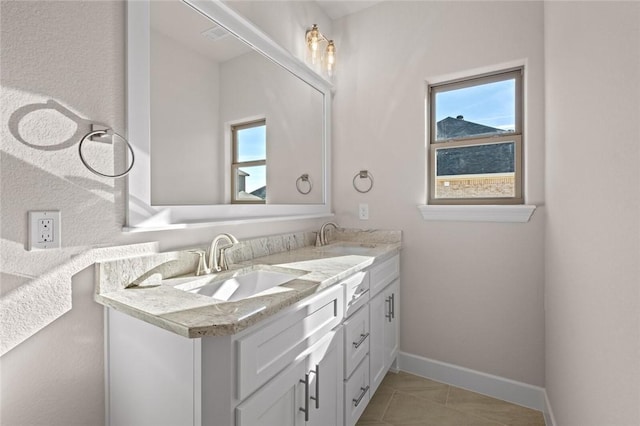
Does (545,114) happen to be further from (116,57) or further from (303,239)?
(116,57)

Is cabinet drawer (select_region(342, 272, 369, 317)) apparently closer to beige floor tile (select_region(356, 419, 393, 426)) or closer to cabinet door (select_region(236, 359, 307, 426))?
cabinet door (select_region(236, 359, 307, 426))

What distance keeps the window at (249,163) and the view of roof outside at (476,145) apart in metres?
1.25

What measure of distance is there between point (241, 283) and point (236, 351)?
1.94 ft

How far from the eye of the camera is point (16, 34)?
35.5 inches

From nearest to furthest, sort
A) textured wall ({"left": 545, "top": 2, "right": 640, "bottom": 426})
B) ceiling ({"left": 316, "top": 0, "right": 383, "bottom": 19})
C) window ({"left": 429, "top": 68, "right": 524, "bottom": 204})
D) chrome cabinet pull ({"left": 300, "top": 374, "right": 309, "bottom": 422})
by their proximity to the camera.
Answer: textured wall ({"left": 545, "top": 2, "right": 640, "bottom": 426}) → chrome cabinet pull ({"left": 300, "top": 374, "right": 309, "bottom": 422}) → window ({"left": 429, "top": 68, "right": 524, "bottom": 204}) → ceiling ({"left": 316, "top": 0, "right": 383, "bottom": 19})

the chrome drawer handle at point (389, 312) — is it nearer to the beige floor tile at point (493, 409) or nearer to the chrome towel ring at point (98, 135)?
the beige floor tile at point (493, 409)

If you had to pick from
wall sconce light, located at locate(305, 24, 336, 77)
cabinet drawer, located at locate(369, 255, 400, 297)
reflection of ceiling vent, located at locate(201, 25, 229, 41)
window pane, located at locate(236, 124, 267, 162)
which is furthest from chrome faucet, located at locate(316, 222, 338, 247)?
reflection of ceiling vent, located at locate(201, 25, 229, 41)

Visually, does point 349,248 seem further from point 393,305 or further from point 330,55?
point 330,55

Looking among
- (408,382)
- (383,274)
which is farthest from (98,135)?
(408,382)

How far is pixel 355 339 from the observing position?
159 centimetres

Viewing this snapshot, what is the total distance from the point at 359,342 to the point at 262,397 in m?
0.78

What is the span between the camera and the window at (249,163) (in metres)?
1.63

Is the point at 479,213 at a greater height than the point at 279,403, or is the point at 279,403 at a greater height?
the point at 479,213

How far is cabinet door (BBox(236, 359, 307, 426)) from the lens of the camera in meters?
0.91
